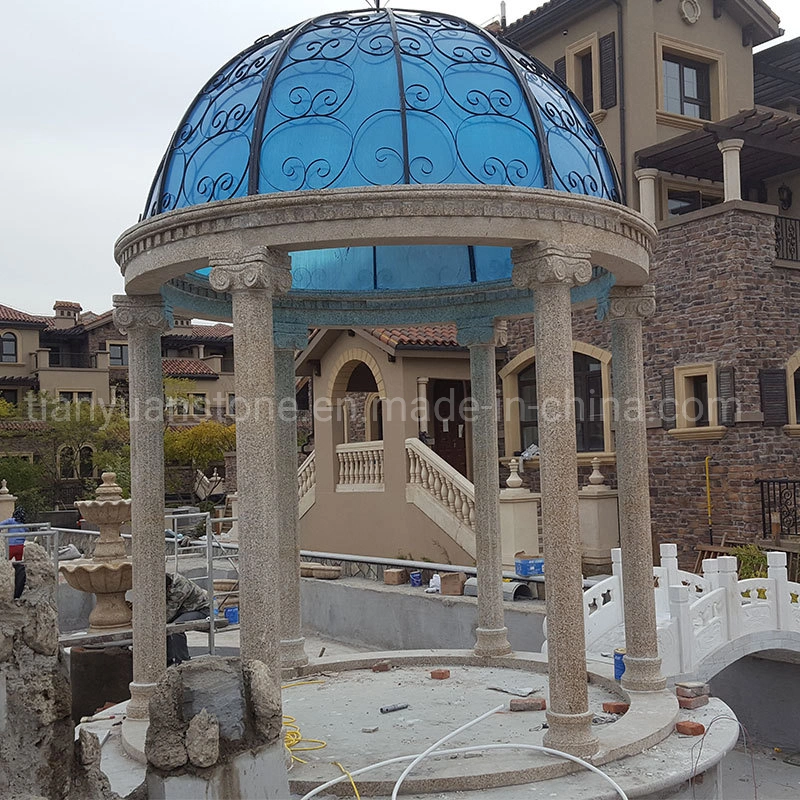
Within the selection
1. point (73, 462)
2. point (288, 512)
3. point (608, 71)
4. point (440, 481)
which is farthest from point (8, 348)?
point (288, 512)

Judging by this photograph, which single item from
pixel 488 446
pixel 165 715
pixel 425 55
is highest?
pixel 425 55

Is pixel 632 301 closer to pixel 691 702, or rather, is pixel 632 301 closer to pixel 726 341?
pixel 691 702

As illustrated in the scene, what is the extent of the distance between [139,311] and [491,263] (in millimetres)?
4150

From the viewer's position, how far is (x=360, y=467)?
2394 centimetres

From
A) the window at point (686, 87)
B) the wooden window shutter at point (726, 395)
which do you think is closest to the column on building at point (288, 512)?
the wooden window shutter at point (726, 395)

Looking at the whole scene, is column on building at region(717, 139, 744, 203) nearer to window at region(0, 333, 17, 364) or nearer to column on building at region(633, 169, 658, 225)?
column on building at region(633, 169, 658, 225)

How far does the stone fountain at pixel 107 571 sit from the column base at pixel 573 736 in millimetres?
7275

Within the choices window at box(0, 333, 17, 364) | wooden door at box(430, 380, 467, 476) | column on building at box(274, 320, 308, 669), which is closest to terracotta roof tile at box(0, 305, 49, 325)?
window at box(0, 333, 17, 364)

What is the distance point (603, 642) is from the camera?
1162 centimetres

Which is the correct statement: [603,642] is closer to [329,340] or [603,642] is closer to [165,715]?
[165,715]

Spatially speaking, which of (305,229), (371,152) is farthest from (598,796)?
(371,152)

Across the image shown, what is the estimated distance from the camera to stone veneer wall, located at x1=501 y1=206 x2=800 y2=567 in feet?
63.7

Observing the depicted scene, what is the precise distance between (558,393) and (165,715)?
349 centimetres

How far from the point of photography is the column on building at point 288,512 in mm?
9945
